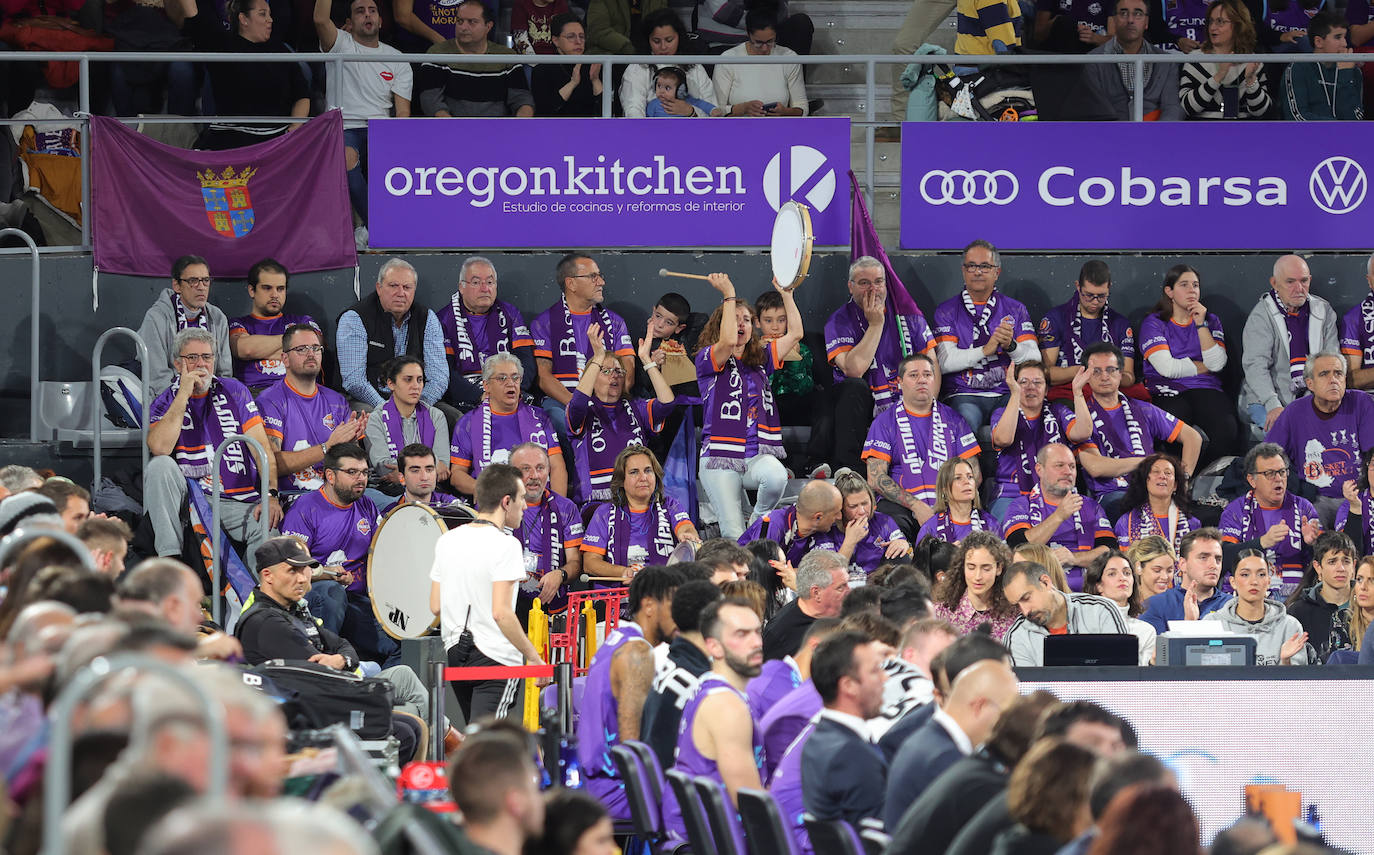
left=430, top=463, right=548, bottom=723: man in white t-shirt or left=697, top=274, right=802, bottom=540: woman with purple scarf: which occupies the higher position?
left=697, top=274, right=802, bottom=540: woman with purple scarf

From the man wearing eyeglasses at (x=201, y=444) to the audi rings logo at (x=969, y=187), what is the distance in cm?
526

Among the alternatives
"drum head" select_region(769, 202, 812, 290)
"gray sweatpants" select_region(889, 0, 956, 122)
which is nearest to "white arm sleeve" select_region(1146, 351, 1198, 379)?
"drum head" select_region(769, 202, 812, 290)

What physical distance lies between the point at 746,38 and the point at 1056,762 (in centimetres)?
1072

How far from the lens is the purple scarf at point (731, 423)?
1234cm

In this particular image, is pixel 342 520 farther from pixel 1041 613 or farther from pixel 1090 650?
pixel 1090 650

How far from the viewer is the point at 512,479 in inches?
368

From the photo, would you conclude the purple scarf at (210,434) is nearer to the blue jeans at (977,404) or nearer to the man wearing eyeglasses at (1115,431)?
the blue jeans at (977,404)

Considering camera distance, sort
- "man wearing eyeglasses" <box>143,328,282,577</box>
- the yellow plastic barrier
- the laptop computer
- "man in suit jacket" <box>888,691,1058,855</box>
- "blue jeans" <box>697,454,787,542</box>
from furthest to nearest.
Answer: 1. "blue jeans" <box>697,454,787,542</box>
2. "man wearing eyeglasses" <box>143,328,282,577</box>
3. the yellow plastic barrier
4. the laptop computer
5. "man in suit jacket" <box>888,691,1058,855</box>

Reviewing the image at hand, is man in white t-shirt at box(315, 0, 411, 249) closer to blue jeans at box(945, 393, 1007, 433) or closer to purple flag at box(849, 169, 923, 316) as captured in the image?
purple flag at box(849, 169, 923, 316)

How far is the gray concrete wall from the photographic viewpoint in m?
13.5

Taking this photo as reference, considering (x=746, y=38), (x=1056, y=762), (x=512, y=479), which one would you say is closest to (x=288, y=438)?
(x=512, y=479)

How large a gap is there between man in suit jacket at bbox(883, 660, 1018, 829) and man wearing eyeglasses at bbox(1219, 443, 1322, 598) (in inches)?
237

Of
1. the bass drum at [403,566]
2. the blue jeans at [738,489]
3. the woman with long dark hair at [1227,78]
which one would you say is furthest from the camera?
the woman with long dark hair at [1227,78]

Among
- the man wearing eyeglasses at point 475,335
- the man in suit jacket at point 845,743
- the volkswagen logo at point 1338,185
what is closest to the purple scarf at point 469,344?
the man wearing eyeglasses at point 475,335
